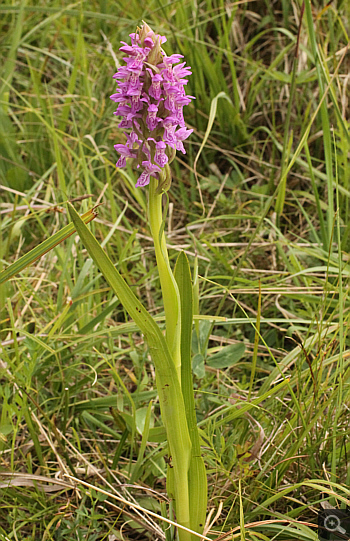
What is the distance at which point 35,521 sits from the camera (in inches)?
58.9

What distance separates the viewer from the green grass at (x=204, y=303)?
4.99 feet

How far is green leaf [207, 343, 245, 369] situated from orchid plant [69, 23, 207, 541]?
54cm

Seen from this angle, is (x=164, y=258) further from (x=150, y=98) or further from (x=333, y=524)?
(x=333, y=524)

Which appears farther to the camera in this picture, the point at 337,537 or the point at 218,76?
the point at 218,76

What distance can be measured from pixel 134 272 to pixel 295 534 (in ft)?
4.89

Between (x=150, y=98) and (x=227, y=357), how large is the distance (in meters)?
1.07

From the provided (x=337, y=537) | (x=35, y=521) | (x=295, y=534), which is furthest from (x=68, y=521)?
(x=337, y=537)

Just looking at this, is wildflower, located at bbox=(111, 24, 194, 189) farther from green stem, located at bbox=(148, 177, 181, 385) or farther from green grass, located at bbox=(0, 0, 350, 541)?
green grass, located at bbox=(0, 0, 350, 541)

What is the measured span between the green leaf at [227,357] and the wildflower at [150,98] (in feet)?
2.93

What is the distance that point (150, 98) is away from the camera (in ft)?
3.70

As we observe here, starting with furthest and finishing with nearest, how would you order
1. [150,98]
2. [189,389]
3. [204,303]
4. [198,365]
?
[204,303]
[198,365]
[189,389]
[150,98]

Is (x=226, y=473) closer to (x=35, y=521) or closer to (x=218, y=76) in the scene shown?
(x=35, y=521)

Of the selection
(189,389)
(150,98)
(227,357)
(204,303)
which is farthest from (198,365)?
(150,98)

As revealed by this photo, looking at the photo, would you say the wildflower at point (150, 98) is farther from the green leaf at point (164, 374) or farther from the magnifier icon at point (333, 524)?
the magnifier icon at point (333, 524)
